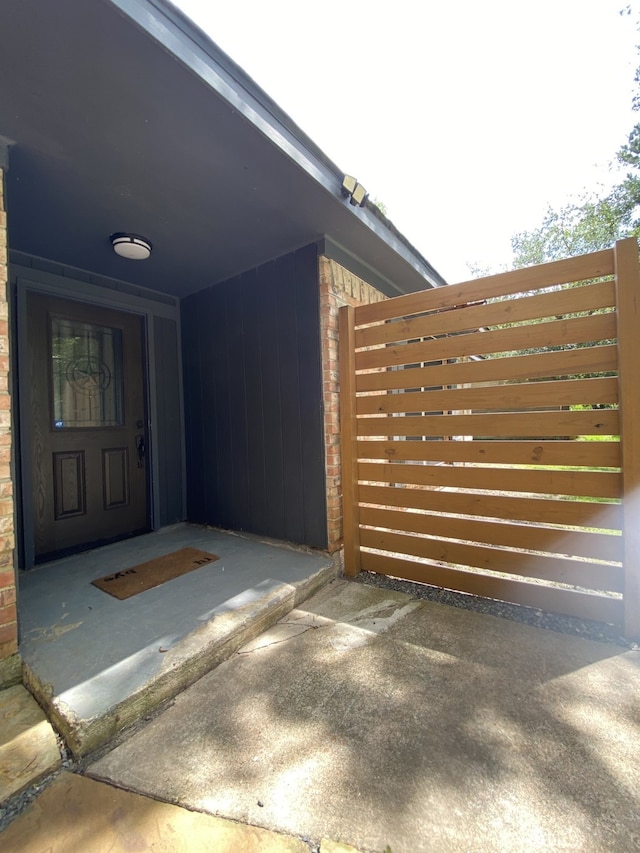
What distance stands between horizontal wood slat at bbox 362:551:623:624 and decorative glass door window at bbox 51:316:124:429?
247 cm

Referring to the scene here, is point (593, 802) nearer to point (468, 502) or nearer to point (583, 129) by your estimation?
point (468, 502)

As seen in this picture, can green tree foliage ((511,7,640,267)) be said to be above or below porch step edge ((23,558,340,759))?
above

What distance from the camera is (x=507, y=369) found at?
6.98ft

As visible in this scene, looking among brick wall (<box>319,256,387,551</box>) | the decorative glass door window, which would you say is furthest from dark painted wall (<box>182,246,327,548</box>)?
the decorative glass door window

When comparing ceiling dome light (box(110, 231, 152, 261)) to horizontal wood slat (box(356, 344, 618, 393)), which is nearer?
horizontal wood slat (box(356, 344, 618, 393))

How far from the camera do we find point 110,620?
187 cm

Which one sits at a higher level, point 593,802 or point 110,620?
point 110,620

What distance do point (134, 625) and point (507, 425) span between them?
2253 millimetres

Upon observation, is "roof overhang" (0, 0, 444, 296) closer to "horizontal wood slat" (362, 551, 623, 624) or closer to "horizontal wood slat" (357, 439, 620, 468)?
"horizontal wood slat" (357, 439, 620, 468)

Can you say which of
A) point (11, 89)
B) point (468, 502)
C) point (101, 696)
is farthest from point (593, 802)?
point (11, 89)

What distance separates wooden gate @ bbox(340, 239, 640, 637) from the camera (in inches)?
71.6

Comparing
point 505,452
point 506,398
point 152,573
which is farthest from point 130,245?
point 505,452

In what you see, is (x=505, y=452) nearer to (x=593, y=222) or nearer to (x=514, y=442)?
(x=514, y=442)

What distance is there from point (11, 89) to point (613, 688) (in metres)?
3.35
